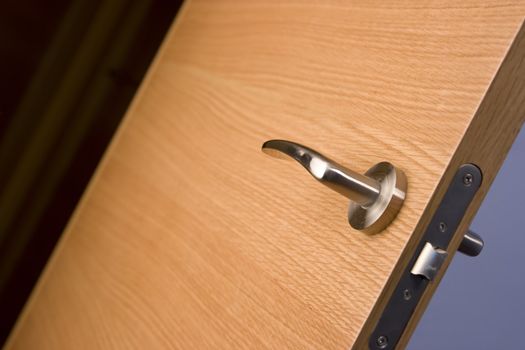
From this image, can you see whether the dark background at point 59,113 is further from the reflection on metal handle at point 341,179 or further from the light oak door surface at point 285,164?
the reflection on metal handle at point 341,179

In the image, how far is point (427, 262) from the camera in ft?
0.97

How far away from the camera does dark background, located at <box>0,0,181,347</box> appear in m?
1.12

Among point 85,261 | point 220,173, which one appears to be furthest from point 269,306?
point 85,261

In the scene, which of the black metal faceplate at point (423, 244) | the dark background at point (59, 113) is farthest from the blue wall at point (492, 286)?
the dark background at point (59, 113)

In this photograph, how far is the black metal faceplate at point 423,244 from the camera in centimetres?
29

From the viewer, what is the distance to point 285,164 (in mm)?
431

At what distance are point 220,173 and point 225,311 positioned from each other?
139mm

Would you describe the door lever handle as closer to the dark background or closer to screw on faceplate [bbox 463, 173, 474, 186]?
screw on faceplate [bbox 463, 173, 474, 186]

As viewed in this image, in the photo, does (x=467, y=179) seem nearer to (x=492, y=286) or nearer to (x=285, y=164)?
(x=285, y=164)

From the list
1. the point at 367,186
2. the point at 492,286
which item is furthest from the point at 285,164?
the point at 492,286

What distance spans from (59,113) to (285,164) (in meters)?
0.85

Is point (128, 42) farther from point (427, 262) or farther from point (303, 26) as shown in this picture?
point (427, 262)

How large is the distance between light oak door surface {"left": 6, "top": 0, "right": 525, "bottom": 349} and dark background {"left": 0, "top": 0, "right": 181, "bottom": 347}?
412mm

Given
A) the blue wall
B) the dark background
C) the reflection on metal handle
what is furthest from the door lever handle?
the dark background
